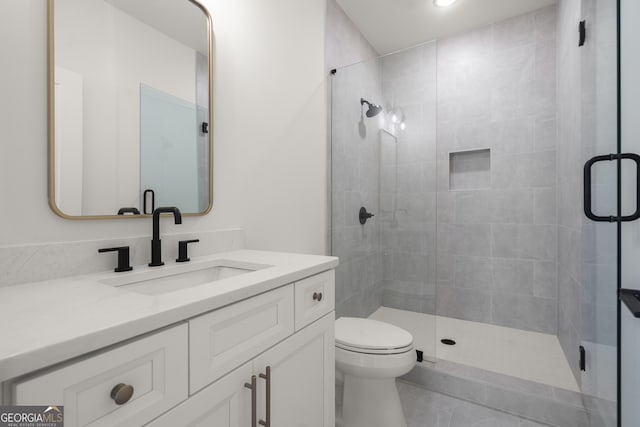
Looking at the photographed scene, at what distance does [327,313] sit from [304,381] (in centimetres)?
24

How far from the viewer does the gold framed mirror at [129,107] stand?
2.93 feet

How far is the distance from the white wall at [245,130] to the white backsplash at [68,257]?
0.03m

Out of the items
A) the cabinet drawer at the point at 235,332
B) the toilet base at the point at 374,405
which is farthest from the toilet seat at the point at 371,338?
the cabinet drawer at the point at 235,332

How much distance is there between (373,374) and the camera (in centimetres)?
142

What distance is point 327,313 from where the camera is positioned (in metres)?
1.14

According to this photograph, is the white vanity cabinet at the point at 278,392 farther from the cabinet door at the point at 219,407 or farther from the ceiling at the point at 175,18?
the ceiling at the point at 175,18

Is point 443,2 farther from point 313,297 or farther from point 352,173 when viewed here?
point 313,297

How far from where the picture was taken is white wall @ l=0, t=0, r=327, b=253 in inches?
31.7

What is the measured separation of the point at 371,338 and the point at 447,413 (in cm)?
65

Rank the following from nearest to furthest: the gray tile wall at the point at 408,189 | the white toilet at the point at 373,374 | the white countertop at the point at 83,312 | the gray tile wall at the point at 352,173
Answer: the white countertop at the point at 83,312
the white toilet at the point at 373,374
the gray tile wall at the point at 408,189
the gray tile wall at the point at 352,173

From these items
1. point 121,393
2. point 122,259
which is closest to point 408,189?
point 122,259

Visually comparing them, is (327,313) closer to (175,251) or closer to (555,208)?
(175,251)

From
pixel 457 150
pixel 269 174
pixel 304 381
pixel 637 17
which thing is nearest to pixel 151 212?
pixel 269 174

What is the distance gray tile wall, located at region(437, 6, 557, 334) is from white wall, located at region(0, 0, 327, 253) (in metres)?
1.32
